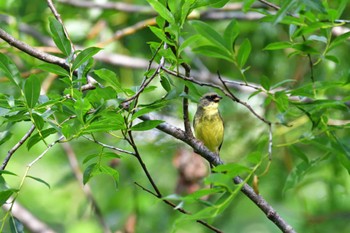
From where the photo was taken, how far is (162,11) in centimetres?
215

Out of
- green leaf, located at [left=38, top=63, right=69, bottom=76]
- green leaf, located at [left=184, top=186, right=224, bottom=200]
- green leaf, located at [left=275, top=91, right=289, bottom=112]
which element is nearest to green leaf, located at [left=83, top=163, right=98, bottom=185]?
green leaf, located at [left=38, top=63, right=69, bottom=76]

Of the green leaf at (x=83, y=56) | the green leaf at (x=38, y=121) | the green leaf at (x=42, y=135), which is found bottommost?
the green leaf at (x=42, y=135)

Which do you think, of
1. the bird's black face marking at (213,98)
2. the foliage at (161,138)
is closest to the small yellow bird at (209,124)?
the bird's black face marking at (213,98)

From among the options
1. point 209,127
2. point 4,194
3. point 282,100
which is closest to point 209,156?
point 282,100

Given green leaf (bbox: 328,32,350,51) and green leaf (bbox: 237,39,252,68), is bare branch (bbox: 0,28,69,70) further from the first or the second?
green leaf (bbox: 328,32,350,51)

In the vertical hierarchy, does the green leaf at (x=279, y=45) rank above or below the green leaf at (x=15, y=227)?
above

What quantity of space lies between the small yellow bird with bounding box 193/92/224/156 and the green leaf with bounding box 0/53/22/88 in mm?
2018

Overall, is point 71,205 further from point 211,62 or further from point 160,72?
point 160,72

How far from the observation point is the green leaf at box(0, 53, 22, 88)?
222 cm

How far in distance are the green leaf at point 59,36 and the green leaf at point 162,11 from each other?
340mm

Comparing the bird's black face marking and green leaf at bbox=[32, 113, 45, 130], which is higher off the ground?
green leaf at bbox=[32, 113, 45, 130]

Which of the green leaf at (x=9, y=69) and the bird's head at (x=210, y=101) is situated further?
the bird's head at (x=210, y=101)

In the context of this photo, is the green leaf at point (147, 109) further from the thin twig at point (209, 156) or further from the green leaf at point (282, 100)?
the green leaf at point (282, 100)

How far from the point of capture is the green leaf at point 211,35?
7.06 feet
